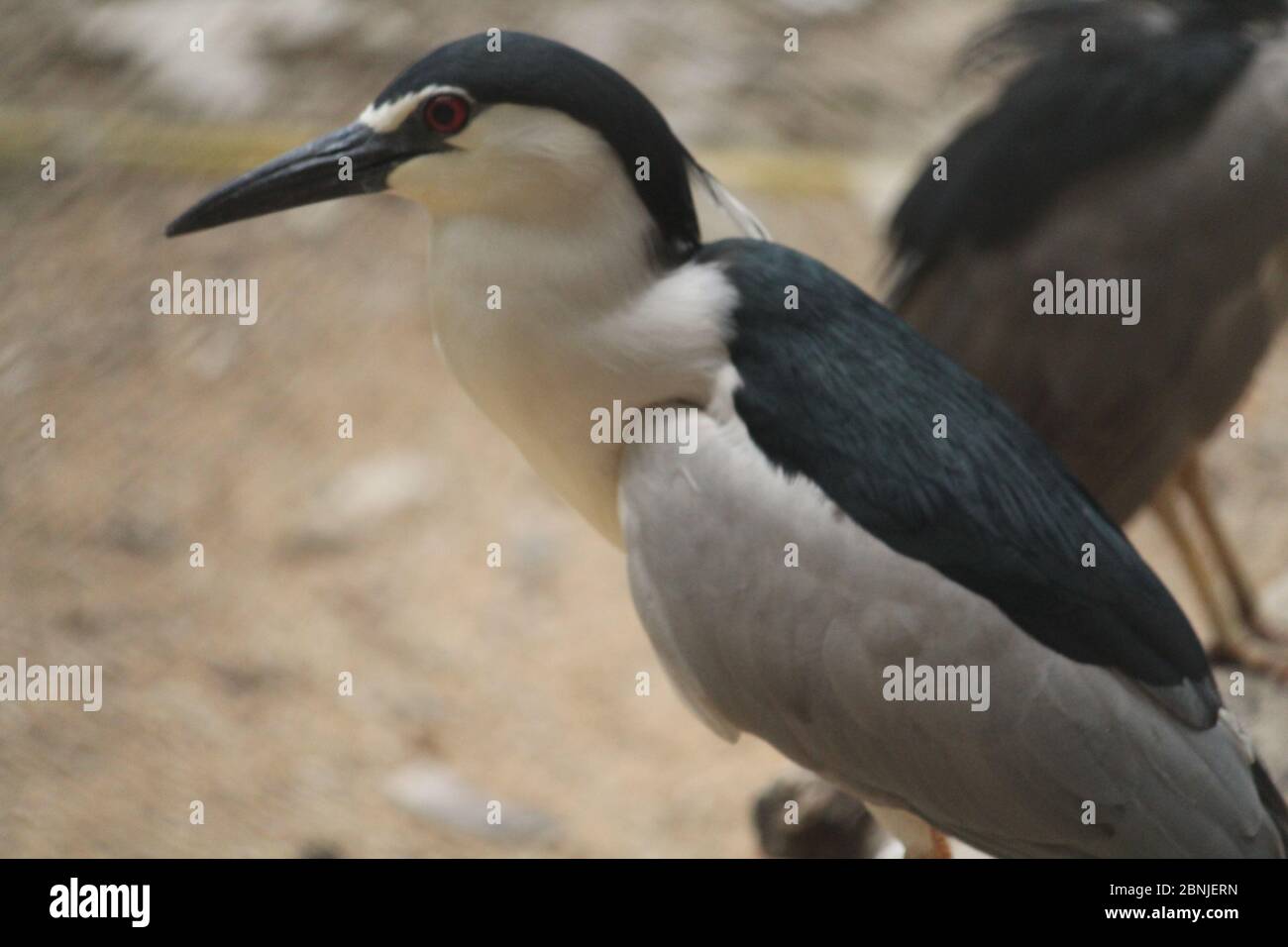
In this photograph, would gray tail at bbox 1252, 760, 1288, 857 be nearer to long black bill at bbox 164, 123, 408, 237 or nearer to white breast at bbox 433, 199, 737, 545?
white breast at bbox 433, 199, 737, 545

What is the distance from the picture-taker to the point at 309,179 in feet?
7.25

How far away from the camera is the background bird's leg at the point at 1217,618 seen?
11.5 ft

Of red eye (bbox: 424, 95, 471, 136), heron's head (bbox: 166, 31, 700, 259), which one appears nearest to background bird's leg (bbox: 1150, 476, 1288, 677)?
heron's head (bbox: 166, 31, 700, 259)

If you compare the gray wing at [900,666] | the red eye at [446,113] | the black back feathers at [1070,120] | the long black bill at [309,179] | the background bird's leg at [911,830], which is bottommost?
the background bird's leg at [911,830]

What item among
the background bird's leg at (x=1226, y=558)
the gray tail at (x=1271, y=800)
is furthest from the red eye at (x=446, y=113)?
the background bird's leg at (x=1226, y=558)

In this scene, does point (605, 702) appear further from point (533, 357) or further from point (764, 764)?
point (533, 357)

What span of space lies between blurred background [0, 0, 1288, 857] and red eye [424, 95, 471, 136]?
148 cm

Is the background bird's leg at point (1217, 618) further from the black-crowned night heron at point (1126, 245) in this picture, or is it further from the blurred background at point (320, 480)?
the black-crowned night heron at point (1126, 245)

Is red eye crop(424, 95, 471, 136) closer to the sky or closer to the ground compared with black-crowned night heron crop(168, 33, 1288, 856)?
closer to the sky

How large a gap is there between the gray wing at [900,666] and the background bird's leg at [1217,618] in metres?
1.29

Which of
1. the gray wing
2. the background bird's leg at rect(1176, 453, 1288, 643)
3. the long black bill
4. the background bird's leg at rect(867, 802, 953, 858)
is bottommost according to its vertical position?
the background bird's leg at rect(867, 802, 953, 858)

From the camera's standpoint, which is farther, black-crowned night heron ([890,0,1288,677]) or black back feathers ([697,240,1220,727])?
black-crowned night heron ([890,0,1288,677])

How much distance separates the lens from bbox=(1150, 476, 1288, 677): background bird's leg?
3.50 m

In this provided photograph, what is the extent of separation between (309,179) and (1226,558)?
7.60 ft
